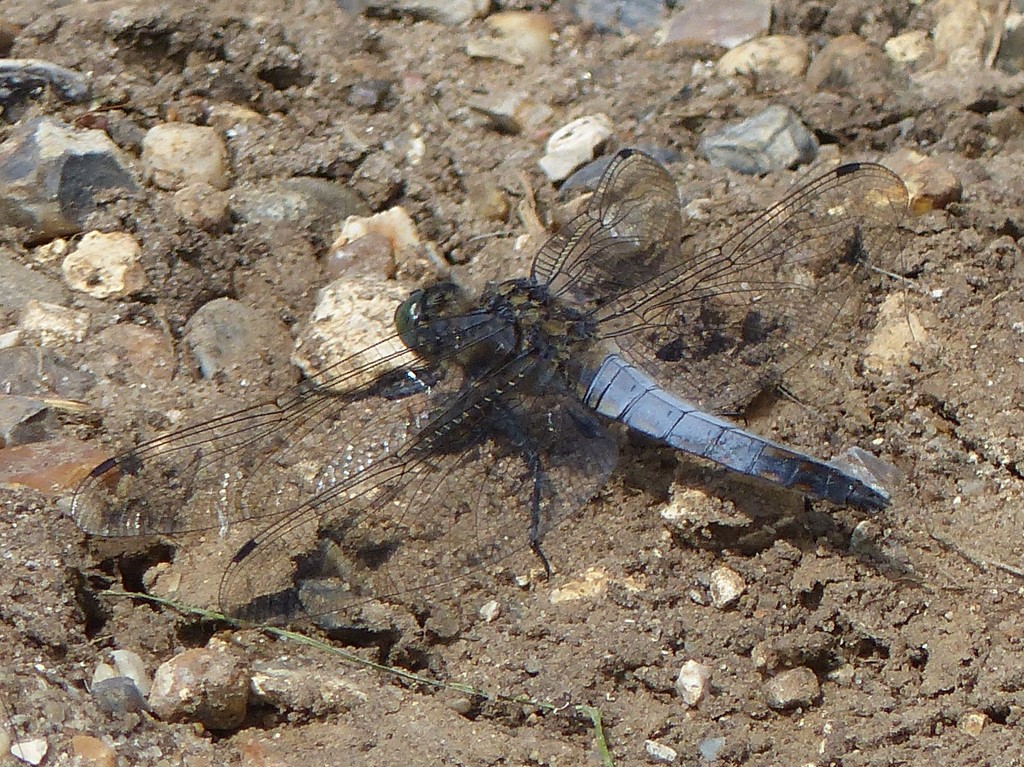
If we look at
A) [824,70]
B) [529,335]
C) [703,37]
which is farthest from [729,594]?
[703,37]

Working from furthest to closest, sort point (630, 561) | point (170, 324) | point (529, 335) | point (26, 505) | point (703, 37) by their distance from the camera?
1. point (703, 37)
2. point (170, 324)
3. point (529, 335)
4. point (630, 561)
5. point (26, 505)

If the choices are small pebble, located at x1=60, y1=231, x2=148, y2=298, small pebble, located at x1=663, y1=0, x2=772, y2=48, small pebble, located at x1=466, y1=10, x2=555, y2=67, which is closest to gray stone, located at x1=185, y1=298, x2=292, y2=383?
small pebble, located at x1=60, y1=231, x2=148, y2=298

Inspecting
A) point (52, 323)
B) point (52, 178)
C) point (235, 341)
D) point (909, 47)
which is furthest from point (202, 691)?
point (909, 47)

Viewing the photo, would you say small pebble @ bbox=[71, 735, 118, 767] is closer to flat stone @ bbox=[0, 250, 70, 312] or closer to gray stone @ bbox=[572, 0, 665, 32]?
flat stone @ bbox=[0, 250, 70, 312]

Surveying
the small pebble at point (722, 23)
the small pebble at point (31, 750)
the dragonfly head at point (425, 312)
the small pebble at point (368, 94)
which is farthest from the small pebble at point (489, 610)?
the small pebble at point (722, 23)

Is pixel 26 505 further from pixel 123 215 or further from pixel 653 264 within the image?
pixel 653 264

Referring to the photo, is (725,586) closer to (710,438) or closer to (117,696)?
(710,438)
